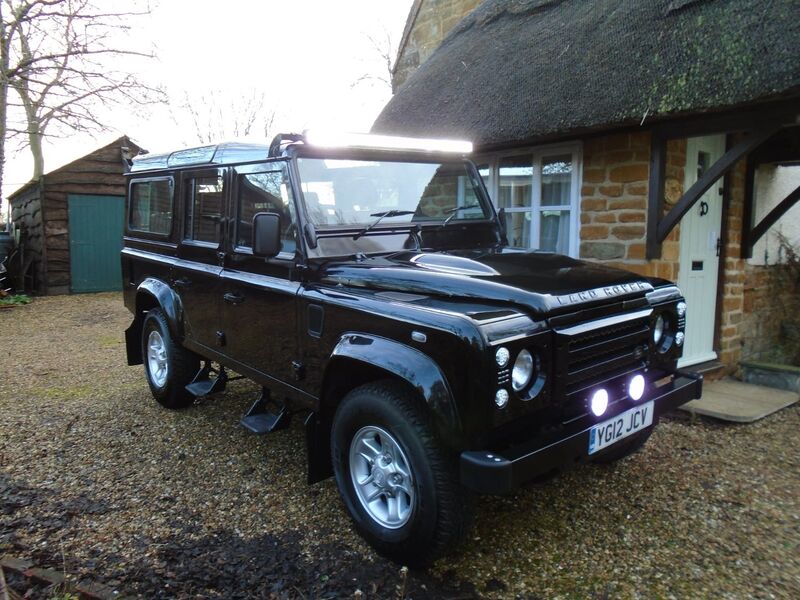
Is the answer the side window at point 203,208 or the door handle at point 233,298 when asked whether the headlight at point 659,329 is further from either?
the side window at point 203,208

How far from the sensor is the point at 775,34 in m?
4.46

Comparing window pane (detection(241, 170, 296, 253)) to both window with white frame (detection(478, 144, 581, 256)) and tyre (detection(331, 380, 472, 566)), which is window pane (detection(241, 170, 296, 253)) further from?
window with white frame (detection(478, 144, 581, 256))

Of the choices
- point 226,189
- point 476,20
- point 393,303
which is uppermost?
point 476,20

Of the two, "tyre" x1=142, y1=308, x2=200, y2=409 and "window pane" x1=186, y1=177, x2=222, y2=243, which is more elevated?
"window pane" x1=186, y1=177, x2=222, y2=243

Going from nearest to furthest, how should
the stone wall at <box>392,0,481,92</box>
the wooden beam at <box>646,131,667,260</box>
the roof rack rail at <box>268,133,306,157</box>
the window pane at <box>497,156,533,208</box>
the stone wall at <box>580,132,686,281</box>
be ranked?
the roof rack rail at <box>268,133,306,157</box>, the wooden beam at <box>646,131,667,260</box>, the stone wall at <box>580,132,686,281</box>, the window pane at <box>497,156,533,208</box>, the stone wall at <box>392,0,481,92</box>

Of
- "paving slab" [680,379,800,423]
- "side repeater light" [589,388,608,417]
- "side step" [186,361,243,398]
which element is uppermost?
"side repeater light" [589,388,608,417]

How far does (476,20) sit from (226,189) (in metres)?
5.82

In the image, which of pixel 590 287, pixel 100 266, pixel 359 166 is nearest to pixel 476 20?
pixel 359 166

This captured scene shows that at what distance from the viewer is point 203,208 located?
14.9 ft

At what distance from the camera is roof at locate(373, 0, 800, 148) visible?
14.8 feet

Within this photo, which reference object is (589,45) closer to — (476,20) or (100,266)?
(476,20)

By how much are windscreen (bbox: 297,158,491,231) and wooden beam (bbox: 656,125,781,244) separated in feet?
6.07

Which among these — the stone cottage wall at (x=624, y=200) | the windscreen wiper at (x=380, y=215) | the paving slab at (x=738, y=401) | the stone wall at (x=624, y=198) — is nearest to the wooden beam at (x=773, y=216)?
the stone cottage wall at (x=624, y=200)

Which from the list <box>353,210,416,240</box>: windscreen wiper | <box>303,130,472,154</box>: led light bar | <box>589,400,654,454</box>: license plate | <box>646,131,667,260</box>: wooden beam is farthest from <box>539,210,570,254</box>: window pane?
<box>589,400,654,454</box>: license plate
